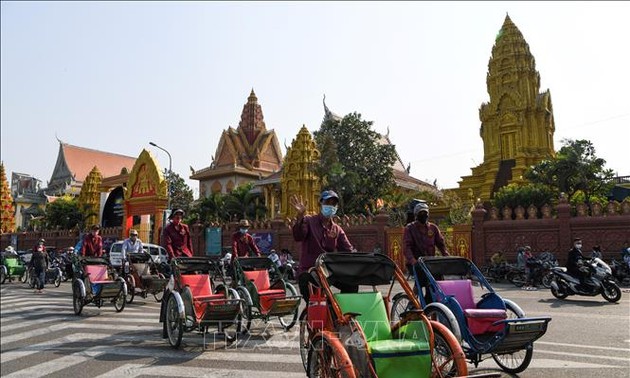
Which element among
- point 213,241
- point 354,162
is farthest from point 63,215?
point 354,162

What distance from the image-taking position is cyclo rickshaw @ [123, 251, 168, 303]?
1111cm

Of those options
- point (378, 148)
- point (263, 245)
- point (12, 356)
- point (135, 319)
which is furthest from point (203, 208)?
point (12, 356)

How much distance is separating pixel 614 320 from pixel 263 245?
19408 mm

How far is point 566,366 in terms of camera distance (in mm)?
Answer: 5320

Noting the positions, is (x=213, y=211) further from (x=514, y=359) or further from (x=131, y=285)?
(x=514, y=359)

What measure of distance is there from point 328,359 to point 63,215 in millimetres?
46454

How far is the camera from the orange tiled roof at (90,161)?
72000mm

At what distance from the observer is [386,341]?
3711mm

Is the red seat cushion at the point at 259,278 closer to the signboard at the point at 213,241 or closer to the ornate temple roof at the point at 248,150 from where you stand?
the signboard at the point at 213,241

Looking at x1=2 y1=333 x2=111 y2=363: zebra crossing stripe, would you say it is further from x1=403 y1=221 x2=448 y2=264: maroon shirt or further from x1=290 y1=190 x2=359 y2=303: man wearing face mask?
x1=403 y1=221 x2=448 y2=264: maroon shirt

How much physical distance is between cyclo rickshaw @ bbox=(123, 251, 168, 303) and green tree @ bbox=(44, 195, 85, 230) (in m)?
35.3

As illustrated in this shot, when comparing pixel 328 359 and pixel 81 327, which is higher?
pixel 328 359

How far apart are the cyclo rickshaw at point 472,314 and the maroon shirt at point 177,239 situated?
156 inches

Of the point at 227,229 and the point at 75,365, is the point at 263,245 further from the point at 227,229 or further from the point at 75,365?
the point at 75,365
